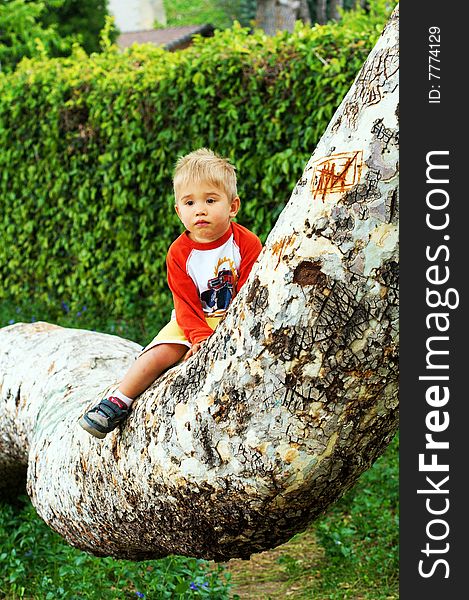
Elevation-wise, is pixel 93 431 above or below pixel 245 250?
below

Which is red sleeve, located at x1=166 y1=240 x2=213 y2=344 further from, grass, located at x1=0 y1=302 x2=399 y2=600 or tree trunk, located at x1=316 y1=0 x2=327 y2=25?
tree trunk, located at x1=316 y1=0 x2=327 y2=25

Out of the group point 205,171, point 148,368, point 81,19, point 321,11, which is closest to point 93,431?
point 148,368

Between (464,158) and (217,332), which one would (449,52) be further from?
(217,332)

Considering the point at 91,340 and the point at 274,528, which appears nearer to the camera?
the point at 274,528

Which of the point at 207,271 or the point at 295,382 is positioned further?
the point at 207,271

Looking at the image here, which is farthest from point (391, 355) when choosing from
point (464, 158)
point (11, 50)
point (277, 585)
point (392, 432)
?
point (11, 50)

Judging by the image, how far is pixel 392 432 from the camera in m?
2.03

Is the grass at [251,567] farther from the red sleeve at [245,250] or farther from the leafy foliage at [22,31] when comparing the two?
the leafy foliage at [22,31]

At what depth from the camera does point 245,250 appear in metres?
2.74

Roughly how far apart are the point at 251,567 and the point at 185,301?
303cm

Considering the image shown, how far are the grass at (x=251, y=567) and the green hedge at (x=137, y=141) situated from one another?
2.85m

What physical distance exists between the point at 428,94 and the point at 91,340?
7.85 ft

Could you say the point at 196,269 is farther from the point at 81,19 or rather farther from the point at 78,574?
the point at 81,19

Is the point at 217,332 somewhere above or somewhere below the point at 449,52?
below
